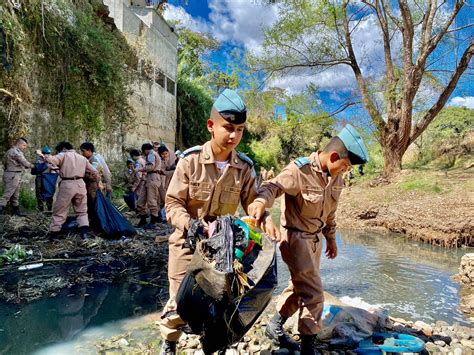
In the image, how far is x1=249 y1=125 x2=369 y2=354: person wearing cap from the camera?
263 cm

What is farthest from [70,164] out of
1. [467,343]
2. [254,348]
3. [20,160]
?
[467,343]

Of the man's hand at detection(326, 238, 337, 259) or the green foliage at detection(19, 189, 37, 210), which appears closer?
the man's hand at detection(326, 238, 337, 259)

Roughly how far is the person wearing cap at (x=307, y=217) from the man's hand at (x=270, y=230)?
314mm

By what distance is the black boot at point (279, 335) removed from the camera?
286cm

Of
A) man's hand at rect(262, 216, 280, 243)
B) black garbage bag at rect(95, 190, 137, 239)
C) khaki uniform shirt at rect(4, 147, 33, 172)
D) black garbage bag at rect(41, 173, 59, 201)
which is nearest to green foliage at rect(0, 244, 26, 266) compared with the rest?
black garbage bag at rect(95, 190, 137, 239)

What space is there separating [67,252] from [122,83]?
678 cm

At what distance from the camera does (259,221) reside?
2.23 m

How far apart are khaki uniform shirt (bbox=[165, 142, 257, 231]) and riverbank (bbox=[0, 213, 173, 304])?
245 cm

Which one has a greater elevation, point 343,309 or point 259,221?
point 259,221

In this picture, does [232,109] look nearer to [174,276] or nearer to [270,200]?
[270,200]

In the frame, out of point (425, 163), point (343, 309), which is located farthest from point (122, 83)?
point (425, 163)

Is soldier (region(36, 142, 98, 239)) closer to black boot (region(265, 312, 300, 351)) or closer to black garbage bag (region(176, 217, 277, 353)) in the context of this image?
black boot (region(265, 312, 300, 351))

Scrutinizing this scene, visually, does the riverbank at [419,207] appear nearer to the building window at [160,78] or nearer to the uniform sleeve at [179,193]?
the uniform sleeve at [179,193]

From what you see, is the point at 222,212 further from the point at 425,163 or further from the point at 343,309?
the point at 425,163
